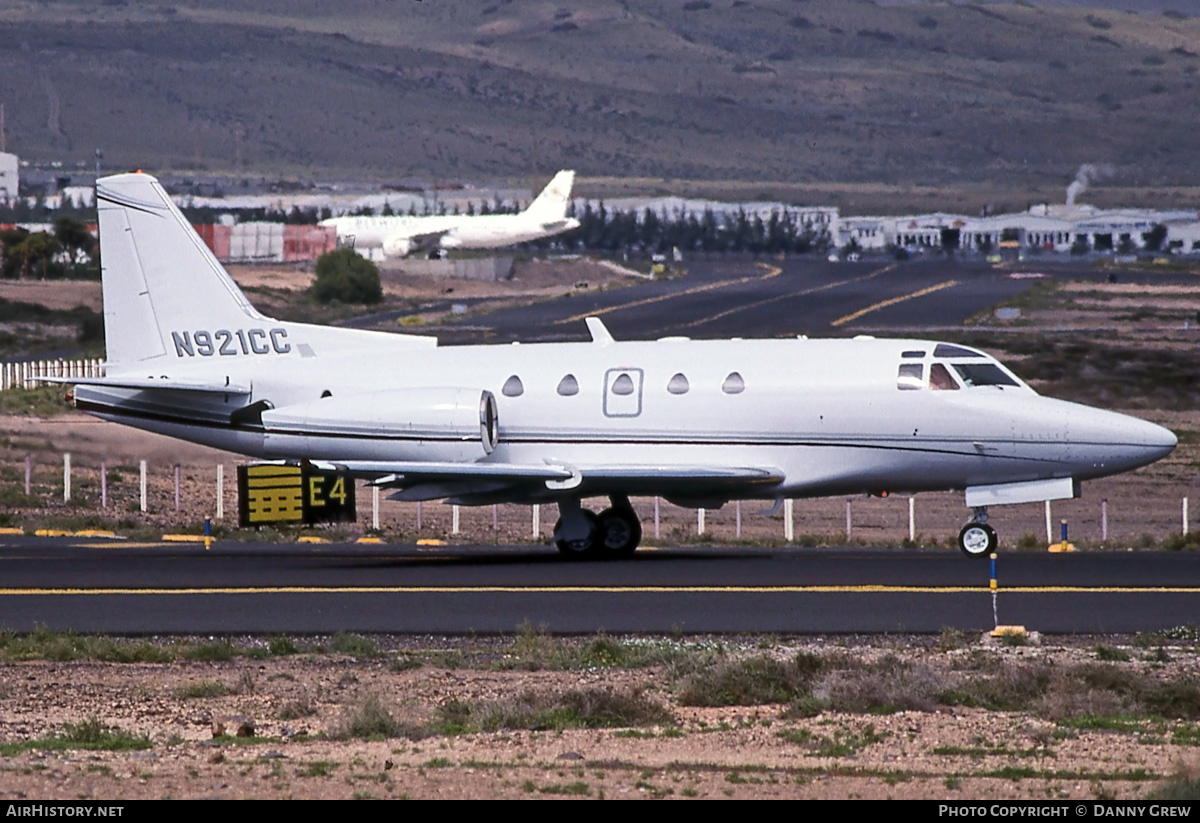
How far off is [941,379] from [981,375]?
60cm

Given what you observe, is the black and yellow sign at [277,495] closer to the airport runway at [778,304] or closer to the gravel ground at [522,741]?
the gravel ground at [522,741]

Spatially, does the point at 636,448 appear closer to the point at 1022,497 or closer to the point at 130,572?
the point at 1022,497

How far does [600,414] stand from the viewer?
2748 centimetres

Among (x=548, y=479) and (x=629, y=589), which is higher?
(x=548, y=479)

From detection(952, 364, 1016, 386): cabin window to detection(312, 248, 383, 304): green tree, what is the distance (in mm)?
84960

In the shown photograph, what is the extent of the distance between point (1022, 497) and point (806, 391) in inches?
127

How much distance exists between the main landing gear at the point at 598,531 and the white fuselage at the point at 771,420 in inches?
38.0

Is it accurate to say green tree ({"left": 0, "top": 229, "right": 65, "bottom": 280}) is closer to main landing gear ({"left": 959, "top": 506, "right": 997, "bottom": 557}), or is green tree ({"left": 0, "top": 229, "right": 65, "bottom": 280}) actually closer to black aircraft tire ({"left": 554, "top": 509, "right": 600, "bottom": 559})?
black aircraft tire ({"left": 554, "top": 509, "right": 600, "bottom": 559})

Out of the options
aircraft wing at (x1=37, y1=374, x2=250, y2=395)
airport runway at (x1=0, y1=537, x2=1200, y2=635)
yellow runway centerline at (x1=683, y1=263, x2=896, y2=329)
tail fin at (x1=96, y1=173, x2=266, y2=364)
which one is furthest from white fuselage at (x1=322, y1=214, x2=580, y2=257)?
airport runway at (x1=0, y1=537, x2=1200, y2=635)

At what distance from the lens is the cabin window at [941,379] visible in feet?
87.7

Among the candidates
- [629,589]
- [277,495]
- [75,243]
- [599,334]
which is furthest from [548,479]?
[75,243]

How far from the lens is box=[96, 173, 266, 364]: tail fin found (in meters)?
29.7

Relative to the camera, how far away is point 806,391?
26.8m

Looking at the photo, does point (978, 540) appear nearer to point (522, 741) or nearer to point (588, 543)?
point (588, 543)
